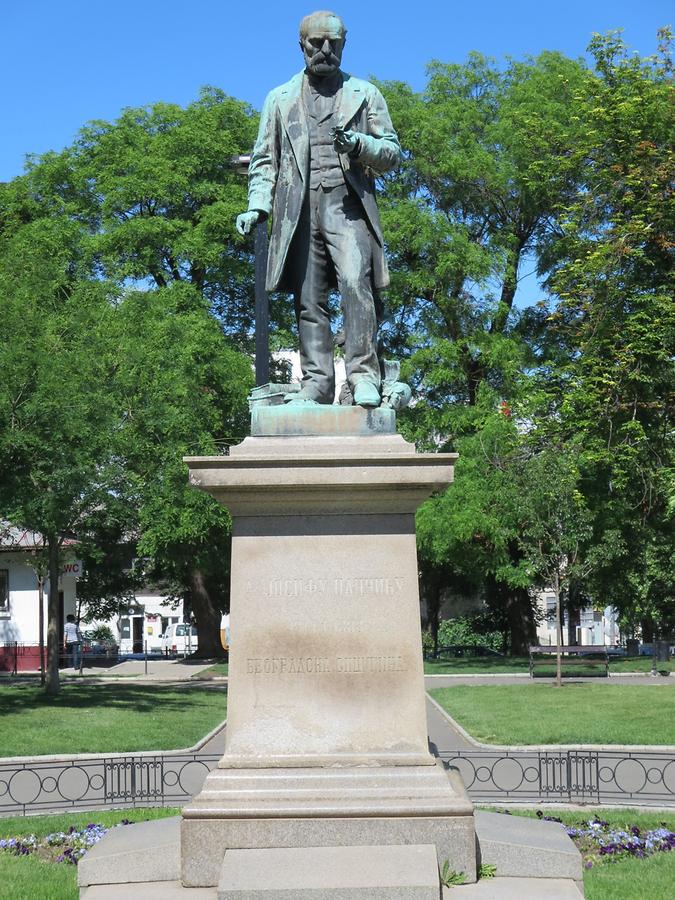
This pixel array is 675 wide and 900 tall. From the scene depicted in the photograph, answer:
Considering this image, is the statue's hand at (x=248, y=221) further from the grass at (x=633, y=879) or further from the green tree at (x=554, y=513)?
the green tree at (x=554, y=513)

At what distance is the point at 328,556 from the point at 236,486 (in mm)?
676

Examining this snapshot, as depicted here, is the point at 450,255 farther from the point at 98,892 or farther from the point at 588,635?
the point at 588,635

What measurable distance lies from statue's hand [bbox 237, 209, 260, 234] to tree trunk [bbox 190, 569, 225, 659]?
29733mm

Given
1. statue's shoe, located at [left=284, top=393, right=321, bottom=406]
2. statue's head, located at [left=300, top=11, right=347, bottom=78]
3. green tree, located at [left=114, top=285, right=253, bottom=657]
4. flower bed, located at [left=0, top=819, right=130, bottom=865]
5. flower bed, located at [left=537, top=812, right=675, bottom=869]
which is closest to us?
statue's shoe, located at [left=284, top=393, right=321, bottom=406]

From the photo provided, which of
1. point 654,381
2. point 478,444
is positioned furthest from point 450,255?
point 654,381

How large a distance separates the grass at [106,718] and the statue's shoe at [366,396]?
1083 centimetres

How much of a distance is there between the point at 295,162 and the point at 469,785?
8.04 m

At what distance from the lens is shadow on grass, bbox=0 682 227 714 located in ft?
80.1

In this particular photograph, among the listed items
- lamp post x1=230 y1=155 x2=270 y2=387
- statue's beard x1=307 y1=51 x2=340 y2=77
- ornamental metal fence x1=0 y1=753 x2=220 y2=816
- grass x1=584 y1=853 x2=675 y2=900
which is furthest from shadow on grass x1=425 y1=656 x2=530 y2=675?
statue's beard x1=307 y1=51 x2=340 y2=77

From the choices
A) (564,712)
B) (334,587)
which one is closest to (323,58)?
(334,587)

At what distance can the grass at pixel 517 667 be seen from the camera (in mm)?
30641

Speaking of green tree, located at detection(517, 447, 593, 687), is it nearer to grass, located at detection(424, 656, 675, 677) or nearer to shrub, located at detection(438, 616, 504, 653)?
grass, located at detection(424, 656, 675, 677)

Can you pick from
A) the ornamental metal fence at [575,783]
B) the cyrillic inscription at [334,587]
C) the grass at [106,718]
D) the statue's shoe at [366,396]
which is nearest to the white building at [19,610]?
the grass at [106,718]

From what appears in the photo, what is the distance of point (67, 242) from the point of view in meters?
35.2
